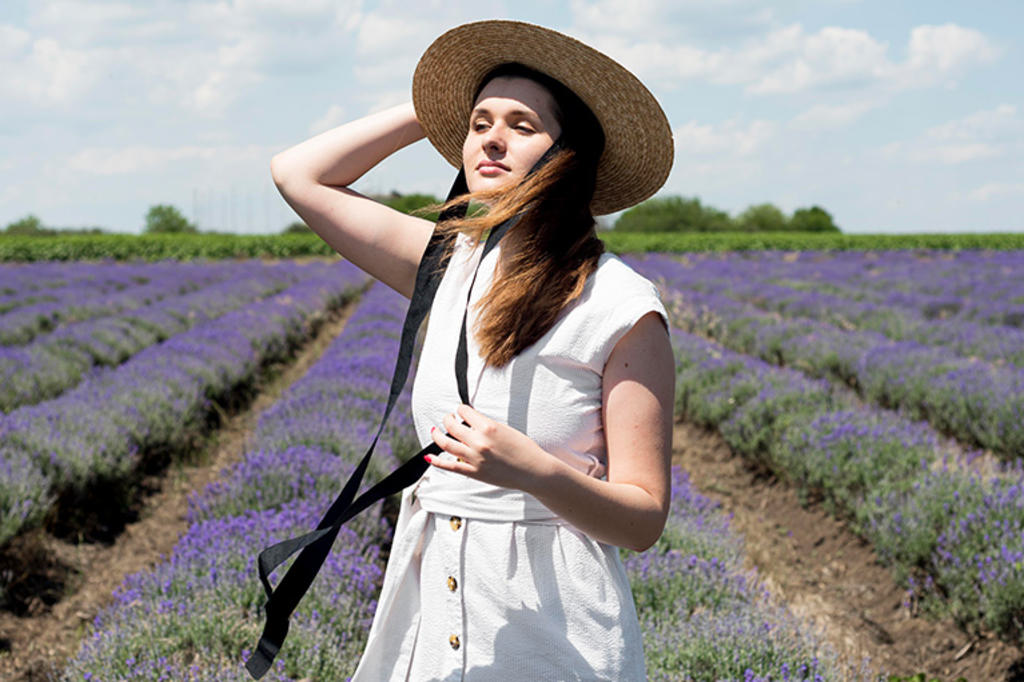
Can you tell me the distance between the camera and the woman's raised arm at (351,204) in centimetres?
166

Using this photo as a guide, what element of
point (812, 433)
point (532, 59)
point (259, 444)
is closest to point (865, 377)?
point (812, 433)

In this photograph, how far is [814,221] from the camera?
84188 millimetres

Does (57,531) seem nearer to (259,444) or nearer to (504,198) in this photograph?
(259,444)

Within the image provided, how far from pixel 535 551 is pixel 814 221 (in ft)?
293

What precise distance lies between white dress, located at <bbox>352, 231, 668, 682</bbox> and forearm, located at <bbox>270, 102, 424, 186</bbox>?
1.59 ft

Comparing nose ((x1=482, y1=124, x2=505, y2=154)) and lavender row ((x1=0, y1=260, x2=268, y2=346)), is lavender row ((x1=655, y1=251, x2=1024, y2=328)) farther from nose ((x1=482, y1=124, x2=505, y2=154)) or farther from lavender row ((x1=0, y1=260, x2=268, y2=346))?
lavender row ((x1=0, y1=260, x2=268, y2=346))

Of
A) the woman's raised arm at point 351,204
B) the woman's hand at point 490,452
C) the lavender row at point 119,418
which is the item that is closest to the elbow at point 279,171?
the woman's raised arm at point 351,204

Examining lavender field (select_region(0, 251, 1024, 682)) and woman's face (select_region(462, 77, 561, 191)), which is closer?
woman's face (select_region(462, 77, 561, 191))

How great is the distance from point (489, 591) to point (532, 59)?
3.12 ft

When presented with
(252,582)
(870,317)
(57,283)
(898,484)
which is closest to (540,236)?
(252,582)

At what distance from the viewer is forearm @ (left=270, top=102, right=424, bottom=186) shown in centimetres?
168

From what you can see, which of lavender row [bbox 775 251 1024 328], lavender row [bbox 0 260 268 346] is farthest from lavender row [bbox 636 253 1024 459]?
lavender row [bbox 0 260 268 346]

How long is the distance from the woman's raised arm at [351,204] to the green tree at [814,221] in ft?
287

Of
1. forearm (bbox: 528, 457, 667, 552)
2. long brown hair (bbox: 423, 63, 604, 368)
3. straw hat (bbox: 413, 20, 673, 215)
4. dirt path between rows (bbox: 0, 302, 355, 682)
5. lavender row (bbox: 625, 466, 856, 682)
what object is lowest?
dirt path between rows (bbox: 0, 302, 355, 682)
